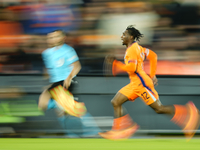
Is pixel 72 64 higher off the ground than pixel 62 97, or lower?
higher

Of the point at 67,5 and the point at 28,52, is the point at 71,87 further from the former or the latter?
the point at 67,5

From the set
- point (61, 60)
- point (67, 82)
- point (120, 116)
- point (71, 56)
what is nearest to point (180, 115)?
point (120, 116)

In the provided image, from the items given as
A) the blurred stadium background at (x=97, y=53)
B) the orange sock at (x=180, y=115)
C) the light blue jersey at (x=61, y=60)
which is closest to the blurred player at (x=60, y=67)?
the light blue jersey at (x=61, y=60)

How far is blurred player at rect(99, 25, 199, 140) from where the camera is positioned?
4.70 m

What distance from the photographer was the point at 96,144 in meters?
4.93

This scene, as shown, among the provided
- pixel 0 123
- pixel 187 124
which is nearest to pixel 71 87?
pixel 0 123

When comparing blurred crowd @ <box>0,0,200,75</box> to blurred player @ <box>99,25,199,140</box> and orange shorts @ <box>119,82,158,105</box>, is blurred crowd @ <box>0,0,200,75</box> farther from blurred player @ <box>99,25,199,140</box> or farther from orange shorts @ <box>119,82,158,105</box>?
orange shorts @ <box>119,82,158,105</box>

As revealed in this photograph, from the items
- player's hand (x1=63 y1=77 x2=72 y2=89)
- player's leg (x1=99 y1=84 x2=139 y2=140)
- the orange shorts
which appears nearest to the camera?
the orange shorts

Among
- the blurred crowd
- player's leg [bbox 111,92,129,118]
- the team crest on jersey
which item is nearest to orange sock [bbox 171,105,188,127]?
player's leg [bbox 111,92,129,118]

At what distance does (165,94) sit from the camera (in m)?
5.95

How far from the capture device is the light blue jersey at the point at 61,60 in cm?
545

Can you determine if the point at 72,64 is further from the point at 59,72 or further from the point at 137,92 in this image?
the point at 137,92

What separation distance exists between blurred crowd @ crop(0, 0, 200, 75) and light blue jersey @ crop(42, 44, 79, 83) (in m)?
0.54

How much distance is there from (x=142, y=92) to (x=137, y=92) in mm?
83
